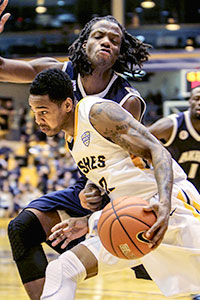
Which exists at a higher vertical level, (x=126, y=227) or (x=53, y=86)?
(x=53, y=86)

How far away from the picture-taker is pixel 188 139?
4926 millimetres

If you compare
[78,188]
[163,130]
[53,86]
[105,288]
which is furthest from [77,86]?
[105,288]

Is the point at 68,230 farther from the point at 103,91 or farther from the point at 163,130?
the point at 163,130

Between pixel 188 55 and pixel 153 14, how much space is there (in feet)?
5.66

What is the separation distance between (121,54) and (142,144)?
1.11 metres

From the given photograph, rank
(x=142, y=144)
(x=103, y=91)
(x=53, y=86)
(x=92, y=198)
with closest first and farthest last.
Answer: (x=142, y=144), (x=53, y=86), (x=92, y=198), (x=103, y=91)

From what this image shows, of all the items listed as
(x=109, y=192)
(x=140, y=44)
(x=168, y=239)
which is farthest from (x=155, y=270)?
(x=140, y=44)

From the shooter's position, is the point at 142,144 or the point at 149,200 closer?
the point at 142,144

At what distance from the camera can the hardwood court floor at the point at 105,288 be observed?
16.3 ft

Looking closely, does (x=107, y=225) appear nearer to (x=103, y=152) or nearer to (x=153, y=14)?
(x=103, y=152)

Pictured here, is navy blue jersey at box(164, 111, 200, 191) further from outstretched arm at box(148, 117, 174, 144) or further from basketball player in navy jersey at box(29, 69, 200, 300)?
basketball player in navy jersey at box(29, 69, 200, 300)

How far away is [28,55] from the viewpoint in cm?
1466

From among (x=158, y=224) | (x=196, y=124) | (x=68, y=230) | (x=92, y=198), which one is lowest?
(x=196, y=124)

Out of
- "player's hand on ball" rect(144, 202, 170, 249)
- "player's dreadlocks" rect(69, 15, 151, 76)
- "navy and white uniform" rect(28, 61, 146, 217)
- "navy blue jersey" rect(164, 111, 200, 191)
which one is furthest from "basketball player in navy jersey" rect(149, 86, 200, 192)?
"player's hand on ball" rect(144, 202, 170, 249)
